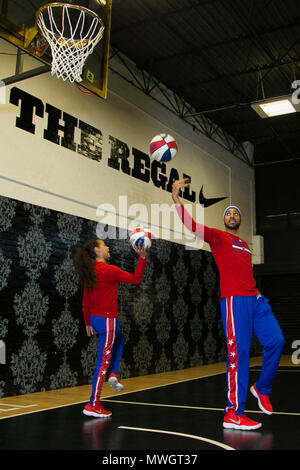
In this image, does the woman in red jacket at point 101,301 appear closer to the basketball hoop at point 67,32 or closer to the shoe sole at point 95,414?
the shoe sole at point 95,414

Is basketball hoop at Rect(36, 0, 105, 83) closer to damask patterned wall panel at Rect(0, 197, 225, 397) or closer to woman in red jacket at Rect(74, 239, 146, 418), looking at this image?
damask patterned wall panel at Rect(0, 197, 225, 397)

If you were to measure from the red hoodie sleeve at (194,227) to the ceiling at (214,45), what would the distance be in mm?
5542

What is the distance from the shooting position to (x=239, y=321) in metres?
4.03

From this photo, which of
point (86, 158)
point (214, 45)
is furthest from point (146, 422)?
point (214, 45)

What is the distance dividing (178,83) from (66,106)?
4075mm

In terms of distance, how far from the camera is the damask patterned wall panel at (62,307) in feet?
21.0

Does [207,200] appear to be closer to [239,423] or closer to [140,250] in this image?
[140,250]

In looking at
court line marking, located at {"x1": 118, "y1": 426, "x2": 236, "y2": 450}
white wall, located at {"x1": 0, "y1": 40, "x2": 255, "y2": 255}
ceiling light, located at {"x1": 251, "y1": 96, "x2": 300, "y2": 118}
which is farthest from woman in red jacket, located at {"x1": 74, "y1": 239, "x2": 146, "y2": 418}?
ceiling light, located at {"x1": 251, "y1": 96, "x2": 300, "y2": 118}

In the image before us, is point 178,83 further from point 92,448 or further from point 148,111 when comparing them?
point 92,448

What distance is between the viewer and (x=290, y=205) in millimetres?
14469

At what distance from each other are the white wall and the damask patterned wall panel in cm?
38

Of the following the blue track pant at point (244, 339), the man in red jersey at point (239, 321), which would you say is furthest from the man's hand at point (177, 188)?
the blue track pant at point (244, 339)

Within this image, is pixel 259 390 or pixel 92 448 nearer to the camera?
pixel 92 448

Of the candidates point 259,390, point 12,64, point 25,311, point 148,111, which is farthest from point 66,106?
point 259,390
